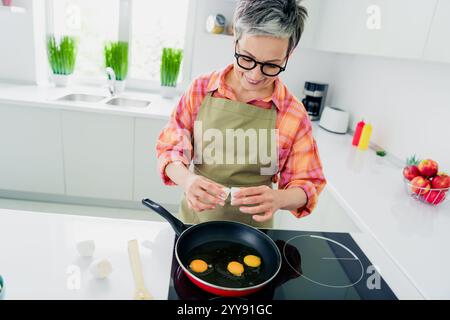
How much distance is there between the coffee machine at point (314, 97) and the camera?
2.67 metres

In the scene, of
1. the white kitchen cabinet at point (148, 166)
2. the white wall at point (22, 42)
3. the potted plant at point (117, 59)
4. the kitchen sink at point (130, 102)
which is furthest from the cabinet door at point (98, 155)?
the white wall at point (22, 42)

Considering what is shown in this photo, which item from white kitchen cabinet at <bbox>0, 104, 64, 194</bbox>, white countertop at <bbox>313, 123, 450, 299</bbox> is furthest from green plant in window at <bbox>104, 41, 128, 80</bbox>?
white countertop at <bbox>313, 123, 450, 299</bbox>

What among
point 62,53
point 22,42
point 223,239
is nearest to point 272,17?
point 223,239

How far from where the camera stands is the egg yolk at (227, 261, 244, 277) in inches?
30.6

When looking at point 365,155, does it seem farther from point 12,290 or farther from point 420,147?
point 12,290

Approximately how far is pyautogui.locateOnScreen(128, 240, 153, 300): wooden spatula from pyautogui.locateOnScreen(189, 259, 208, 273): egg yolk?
0.37 feet

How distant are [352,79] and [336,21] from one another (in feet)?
1.98

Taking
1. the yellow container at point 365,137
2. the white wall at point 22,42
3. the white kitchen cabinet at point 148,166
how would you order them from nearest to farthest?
the yellow container at point 365,137
the white kitchen cabinet at point 148,166
the white wall at point 22,42

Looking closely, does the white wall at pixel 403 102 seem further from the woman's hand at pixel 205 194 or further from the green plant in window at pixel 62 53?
the green plant in window at pixel 62 53

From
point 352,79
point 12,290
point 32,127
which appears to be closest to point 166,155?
point 12,290

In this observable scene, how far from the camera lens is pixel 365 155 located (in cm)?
201

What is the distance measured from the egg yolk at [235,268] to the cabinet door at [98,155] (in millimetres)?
1764

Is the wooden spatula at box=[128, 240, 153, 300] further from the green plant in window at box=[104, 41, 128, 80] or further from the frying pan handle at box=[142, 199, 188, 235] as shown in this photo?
the green plant in window at box=[104, 41, 128, 80]

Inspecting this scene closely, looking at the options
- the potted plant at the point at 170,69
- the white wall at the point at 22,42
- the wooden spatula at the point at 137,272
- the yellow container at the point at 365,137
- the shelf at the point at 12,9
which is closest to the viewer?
the wooden spatula at the point at 137,272
